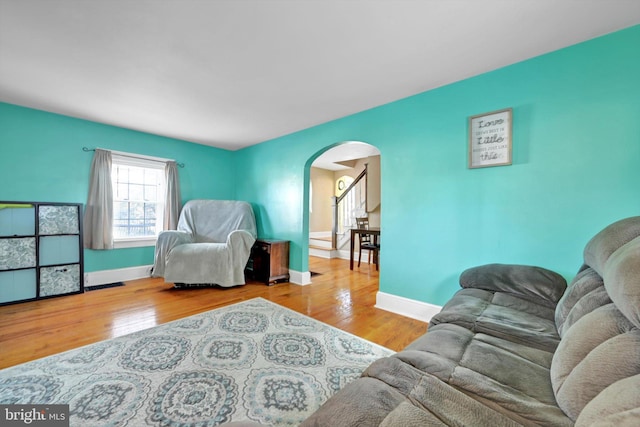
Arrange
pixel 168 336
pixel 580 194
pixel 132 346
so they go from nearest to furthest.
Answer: pixel 580 194 < pixel 132 346 < pixel 168 336

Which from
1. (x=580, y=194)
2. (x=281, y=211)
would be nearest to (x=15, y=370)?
(x=281, y=211)

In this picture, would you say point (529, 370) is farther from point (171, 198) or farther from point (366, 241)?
point (171, 198)

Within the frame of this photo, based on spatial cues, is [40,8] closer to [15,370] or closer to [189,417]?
[15,370]

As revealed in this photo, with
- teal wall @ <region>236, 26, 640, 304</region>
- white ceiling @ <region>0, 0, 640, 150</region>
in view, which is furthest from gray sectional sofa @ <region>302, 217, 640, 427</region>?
white ceiling @ <region>0, 0, 640, 150</region>

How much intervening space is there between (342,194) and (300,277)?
9.74ft

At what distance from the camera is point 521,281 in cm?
174

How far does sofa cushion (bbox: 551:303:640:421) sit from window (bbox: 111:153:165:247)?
4.75 metres

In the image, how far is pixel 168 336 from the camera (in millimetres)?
2127

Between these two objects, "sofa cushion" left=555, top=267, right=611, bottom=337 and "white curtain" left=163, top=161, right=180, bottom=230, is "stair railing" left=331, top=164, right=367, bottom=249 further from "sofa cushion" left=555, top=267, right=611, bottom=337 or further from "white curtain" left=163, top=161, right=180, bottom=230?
"sofa cushion" left=555, top=267, right=611, bottom=337

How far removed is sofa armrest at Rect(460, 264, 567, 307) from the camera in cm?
164

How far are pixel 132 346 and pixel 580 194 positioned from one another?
353 cm

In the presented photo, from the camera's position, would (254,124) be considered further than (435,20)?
Yes

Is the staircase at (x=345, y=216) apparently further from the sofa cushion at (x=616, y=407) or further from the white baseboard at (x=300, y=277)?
the sofa cushion at (x=616, y=407)

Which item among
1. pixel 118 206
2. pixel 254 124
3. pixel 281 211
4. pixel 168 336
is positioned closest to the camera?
pixel 168 336
